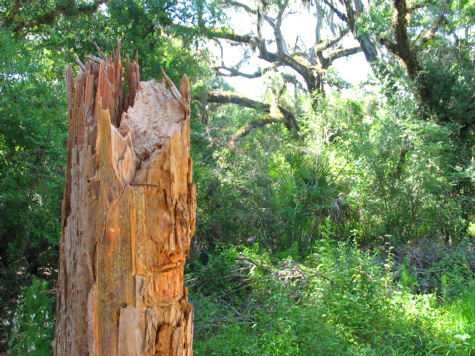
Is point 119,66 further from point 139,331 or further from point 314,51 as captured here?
point 314,51

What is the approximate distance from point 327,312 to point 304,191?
4061mm

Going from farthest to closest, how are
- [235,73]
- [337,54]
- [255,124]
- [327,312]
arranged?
[235,73]
[337,54]
[255,124]
[327,312]

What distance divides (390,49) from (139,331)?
380 inches

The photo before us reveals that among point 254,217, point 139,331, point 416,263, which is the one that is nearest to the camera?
point 139,331

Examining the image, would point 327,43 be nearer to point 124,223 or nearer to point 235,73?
point 235,73

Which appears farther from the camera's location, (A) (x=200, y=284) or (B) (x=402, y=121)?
(B) (x=402, y=121)

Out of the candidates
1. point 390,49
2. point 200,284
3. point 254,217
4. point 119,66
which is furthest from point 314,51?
point 119,66

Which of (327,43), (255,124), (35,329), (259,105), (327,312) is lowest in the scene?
(327,312)

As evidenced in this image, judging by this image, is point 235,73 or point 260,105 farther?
point 235,73

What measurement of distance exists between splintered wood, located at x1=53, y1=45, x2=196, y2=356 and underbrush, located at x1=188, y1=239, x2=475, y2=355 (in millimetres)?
2106

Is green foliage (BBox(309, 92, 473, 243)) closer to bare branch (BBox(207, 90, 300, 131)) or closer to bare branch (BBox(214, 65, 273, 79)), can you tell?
bare branch (BBox(207, 90, 300, 131))

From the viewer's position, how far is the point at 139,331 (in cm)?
203

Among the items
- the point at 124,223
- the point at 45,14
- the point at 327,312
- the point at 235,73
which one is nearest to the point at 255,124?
the point at 235,73

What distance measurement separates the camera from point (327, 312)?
4621mm
